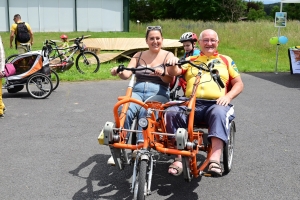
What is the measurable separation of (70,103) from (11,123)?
5.45ft

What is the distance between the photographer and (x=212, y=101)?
4.18 m

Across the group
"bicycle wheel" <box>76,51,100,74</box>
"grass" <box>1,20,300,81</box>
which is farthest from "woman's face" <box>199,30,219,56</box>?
"bicycle wheel" <box>76,51,100,74</box>

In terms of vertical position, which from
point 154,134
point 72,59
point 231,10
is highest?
point 231,10

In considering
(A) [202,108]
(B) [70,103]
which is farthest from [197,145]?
(B) [70,103]

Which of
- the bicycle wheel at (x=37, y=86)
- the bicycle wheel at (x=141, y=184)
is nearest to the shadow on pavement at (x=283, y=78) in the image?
the bicycle wheel at (x=37, y=86)

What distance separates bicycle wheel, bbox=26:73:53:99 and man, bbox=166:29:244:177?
4745mm

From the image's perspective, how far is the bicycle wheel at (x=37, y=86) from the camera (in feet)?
27.5

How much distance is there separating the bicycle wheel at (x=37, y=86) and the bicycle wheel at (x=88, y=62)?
3123 mm

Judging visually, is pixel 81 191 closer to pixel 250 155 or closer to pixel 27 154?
pixel 27 154

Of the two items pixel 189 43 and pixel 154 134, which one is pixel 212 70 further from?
pixel 189 43

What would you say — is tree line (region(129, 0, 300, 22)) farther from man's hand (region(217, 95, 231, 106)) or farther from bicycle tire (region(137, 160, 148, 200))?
bicycle tire (region(137, 160, 148, 200))

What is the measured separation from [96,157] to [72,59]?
7003 mm

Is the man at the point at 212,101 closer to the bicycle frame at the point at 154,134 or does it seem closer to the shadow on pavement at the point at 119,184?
the bicycle frame at the point at 154,134

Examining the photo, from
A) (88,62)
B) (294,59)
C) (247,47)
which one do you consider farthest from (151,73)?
(247,47)
